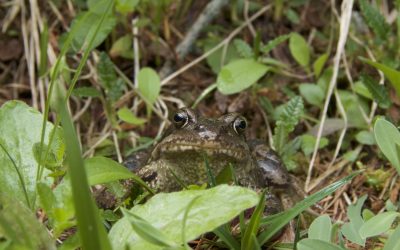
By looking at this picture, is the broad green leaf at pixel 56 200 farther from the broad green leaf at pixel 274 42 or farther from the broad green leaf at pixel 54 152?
the broad green leaf at pixel 274 42

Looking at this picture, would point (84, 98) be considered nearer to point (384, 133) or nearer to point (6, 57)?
point (6, 57)

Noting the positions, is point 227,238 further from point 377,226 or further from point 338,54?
point 338,54

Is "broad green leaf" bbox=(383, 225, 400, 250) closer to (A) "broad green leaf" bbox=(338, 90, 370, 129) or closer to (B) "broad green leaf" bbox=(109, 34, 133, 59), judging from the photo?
(A) "broad green leaf" bbox=(338, 90, 370, 129)

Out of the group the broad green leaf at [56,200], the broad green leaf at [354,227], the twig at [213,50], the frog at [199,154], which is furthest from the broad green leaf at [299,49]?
the broad green leaf at [56,200]

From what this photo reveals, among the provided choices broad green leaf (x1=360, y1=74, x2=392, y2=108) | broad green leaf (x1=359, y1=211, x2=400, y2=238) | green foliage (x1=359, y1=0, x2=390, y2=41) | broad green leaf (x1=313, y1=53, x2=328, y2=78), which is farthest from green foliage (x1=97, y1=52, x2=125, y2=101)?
broad green leaf (x1=359, y1=211, x2=400, y2=238)

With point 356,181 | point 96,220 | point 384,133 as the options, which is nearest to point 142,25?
point 356,181

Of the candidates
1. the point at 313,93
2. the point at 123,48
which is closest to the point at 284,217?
the point at 313,93
